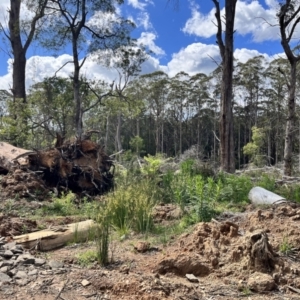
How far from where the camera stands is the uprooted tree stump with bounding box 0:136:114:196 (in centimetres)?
770

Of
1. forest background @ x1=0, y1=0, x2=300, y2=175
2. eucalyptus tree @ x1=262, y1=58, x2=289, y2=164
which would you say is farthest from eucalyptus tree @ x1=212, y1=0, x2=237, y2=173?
eucalyptus tree @ x1=262, y1=58, x2=289, y2=164

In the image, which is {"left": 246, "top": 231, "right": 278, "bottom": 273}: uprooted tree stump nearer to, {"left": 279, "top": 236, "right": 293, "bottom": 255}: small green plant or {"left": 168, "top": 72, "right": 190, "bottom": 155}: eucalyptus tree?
{"left": 279, "top": 236, "right": 293, "bottom": 255}: small green plant

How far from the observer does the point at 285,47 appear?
408 inches

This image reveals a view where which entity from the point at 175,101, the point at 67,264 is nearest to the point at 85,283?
the point at 67,264

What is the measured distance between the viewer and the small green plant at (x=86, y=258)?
3.37 metres

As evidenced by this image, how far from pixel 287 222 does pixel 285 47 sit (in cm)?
732

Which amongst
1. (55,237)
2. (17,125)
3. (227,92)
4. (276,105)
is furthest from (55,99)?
(276,105)

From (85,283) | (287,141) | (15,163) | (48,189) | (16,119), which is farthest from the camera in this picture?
(16,119)

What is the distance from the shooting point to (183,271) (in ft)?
10.6

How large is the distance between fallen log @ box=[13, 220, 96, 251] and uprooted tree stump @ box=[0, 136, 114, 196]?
3.22m

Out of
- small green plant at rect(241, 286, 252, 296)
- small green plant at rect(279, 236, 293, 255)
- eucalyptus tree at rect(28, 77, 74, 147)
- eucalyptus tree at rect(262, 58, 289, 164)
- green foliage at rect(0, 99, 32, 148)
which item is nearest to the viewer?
small green plant at rect(241, 286, 252, 296)

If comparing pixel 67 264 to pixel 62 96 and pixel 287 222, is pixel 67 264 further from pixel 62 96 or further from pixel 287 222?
pixel 62 96

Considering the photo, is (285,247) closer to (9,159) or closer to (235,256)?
(235,256)

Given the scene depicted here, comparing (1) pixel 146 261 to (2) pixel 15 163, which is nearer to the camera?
(1) pixel 146 261
